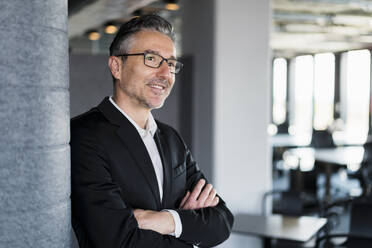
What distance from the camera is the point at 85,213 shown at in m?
1.67

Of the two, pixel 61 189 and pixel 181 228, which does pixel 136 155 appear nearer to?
pixel 181 228

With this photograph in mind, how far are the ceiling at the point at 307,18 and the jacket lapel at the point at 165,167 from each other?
482cm

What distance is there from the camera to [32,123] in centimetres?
133

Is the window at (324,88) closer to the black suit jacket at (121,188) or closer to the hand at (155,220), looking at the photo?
the black suit jacket at (121,188)

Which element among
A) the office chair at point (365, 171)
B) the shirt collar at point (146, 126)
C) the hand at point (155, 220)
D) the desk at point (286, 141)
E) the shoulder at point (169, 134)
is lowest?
the office chair at point (365, 171)

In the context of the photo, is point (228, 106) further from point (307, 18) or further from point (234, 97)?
point (307, 18)

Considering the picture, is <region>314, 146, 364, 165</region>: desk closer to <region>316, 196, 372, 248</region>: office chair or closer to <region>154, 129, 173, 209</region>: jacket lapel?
<region>316, 196, 372, 248</region>: office chair

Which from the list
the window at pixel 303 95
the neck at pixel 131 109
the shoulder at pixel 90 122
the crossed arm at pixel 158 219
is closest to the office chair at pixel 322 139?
the window at pixel 303 95

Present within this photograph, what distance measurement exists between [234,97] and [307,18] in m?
6.04

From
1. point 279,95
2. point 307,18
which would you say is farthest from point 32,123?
point 279,95

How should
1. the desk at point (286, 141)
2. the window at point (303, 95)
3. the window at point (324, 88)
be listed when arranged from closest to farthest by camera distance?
the desk at point (286, 141) < the window at point (324, 88) < the window at point (303, 95)

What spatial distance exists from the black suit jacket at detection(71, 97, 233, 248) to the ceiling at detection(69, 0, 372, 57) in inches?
193

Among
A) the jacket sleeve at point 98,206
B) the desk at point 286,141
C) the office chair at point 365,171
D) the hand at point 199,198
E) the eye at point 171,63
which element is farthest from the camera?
the desk at point 286,141

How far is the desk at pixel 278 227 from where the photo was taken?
343 centimetres
